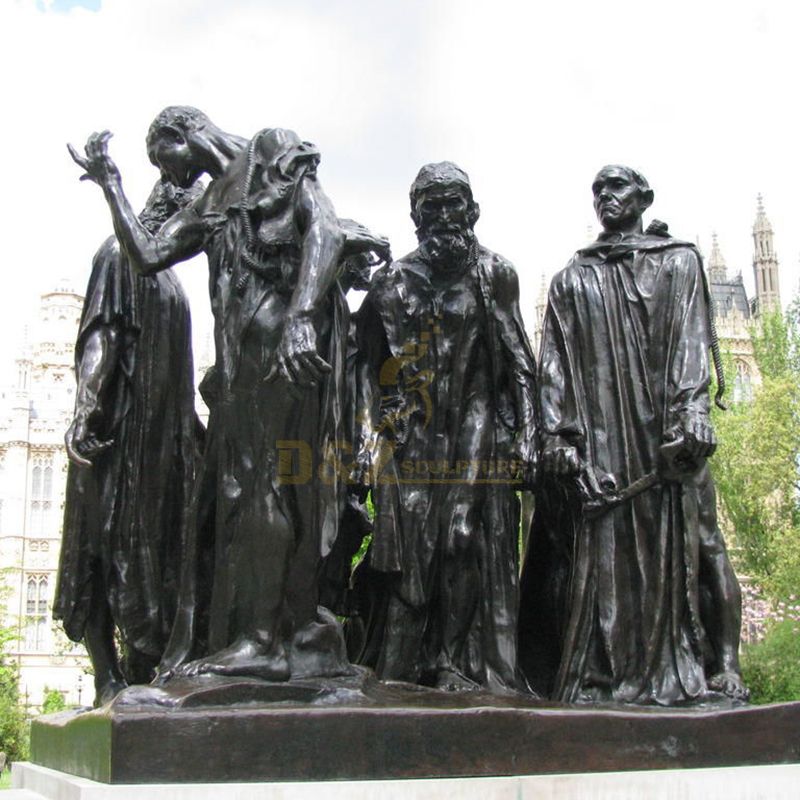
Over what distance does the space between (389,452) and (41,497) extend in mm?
58741

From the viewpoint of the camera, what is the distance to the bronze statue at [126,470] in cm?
Result: 659

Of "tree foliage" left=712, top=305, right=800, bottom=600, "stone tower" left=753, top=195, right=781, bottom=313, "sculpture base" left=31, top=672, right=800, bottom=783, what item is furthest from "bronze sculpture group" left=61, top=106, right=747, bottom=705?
"stone tower" left=753, top=195, right=781, bottom=313

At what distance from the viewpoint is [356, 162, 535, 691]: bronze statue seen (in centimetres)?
698

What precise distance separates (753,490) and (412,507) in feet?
107

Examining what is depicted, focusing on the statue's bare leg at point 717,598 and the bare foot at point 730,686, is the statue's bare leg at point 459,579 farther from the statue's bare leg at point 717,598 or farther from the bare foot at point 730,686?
the bare foot at point 730,686

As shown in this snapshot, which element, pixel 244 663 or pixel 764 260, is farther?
pixel 764 260

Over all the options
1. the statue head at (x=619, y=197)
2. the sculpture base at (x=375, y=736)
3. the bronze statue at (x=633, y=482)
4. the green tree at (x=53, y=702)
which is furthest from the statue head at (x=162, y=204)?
the green tree at (x=53, y=702)

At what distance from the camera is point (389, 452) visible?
7094mm

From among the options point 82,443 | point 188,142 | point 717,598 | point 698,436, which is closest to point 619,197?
point 698,436

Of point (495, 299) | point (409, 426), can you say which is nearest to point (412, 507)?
point (409, 426)

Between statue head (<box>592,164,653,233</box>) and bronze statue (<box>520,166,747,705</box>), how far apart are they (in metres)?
0.02

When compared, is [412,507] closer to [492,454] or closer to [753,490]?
[492,454]

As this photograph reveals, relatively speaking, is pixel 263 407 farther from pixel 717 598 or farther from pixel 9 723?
pixel 9 723

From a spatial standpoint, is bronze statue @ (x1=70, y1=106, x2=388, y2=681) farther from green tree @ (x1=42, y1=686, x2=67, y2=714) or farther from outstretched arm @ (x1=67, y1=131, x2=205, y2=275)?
green tree @ (x1=42, y1=686, x2=67, y2=714)
